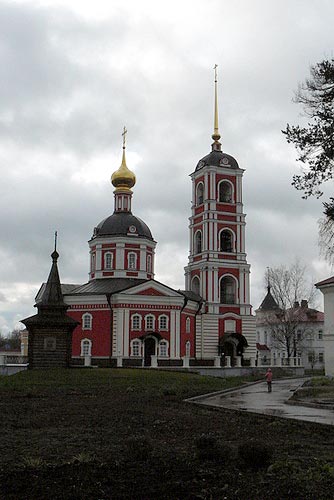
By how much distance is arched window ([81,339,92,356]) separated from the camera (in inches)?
1891

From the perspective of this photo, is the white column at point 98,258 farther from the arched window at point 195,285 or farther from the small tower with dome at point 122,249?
the arched window at point 195,285

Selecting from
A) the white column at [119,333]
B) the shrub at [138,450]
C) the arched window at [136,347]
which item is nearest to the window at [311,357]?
the arched window at [136,347]

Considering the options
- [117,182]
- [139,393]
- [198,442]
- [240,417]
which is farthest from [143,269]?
[198,442]

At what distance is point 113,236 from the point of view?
53.2m

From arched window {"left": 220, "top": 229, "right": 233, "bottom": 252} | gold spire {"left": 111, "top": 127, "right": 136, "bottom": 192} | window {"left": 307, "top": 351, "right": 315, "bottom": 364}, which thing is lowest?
window {"left": 307, "top": 351, "right": 315, "bottom": 364}

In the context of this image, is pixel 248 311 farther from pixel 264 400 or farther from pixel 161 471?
pixel 161 471

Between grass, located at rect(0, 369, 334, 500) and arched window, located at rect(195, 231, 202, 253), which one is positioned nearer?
grass, located at rect(0, 369, 334, 500)

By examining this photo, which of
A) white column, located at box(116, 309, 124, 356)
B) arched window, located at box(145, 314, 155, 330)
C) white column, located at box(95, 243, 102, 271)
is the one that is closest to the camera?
white column, located at box(116, 309, 124, 356)

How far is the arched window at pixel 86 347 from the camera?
158ft

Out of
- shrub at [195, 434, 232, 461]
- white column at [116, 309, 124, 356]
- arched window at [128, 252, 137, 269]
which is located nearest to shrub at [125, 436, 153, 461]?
shrub at [195, 434, 232, 461]

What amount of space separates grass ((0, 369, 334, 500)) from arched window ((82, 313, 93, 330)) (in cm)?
3003

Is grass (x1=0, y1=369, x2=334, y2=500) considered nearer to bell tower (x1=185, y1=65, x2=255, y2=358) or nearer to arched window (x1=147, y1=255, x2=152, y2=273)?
bell tower (x1=185, y1=65, x2=255, y2=358)

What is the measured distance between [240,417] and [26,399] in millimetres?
8085

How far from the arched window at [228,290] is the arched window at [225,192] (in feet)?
23.1
